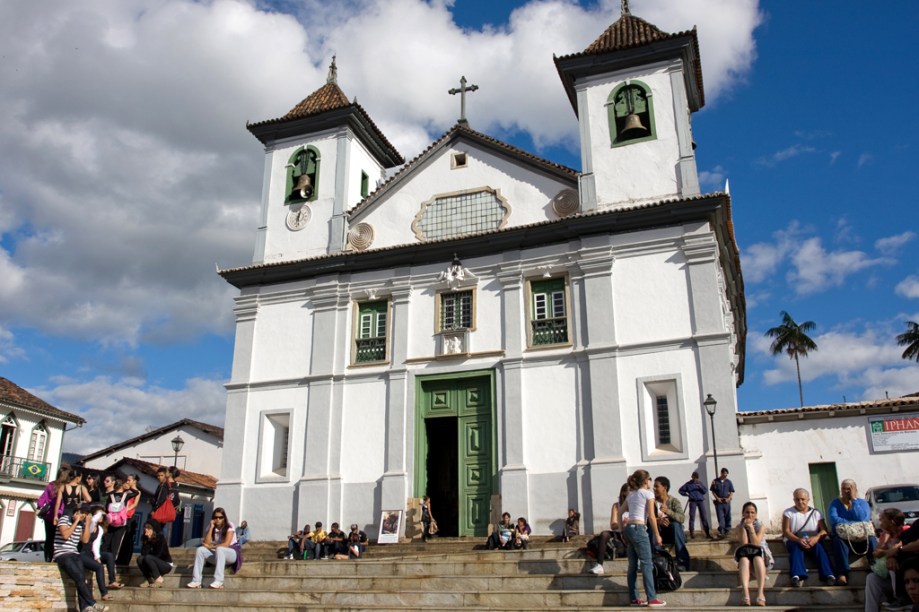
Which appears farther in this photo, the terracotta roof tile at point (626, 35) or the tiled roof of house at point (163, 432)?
the tiled roof of house at point (163, 432)

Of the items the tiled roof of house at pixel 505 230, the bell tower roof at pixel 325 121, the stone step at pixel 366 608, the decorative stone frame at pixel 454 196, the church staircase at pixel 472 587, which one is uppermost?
the bell tower roof at pixel 325 121

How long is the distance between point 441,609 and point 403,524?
294 inches

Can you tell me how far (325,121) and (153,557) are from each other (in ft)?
42.9

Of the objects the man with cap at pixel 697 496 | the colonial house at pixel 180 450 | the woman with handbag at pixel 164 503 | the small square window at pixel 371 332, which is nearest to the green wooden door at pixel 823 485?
the man with cap at pixel 697 496

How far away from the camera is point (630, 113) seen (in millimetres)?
18859

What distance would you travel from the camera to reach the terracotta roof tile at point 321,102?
71.2ft

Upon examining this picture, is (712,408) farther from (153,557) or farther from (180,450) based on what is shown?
(180,450)

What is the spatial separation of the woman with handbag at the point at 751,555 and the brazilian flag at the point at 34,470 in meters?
29.2

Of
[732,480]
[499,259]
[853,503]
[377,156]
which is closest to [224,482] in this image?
[499,259]

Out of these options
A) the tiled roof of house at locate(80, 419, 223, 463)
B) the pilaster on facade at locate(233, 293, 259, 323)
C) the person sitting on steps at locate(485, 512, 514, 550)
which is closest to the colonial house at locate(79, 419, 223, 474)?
the tiled roof of house at locate(80, 419, 223, 463)

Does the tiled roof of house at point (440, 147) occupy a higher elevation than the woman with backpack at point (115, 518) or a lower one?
higher

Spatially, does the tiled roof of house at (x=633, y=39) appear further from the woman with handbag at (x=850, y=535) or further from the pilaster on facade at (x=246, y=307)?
the woman with handbag at (x=850, y=535)

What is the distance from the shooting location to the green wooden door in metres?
17.3

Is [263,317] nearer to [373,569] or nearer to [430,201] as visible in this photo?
[430,201]
